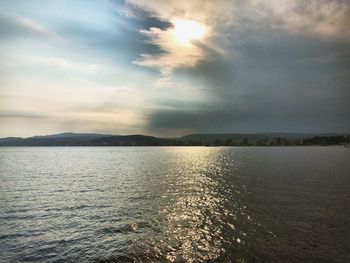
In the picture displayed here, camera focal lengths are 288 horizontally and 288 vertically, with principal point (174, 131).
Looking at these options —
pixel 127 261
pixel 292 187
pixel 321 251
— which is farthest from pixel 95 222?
pixel 292 187

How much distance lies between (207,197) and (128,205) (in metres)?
15.0

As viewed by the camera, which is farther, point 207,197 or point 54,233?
point 207,197

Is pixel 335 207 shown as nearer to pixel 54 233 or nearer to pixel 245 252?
pixel 245 252

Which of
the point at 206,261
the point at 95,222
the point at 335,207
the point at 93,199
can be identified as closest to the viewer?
the point at 206,261

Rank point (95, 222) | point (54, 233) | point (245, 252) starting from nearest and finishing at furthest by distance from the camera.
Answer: point (245, 252) < point (54, 233) < point (95, 222)

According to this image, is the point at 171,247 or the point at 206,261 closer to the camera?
the point at 206,261

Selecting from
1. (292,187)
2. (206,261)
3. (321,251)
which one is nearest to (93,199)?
(206,261)

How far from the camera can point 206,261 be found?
24.8m

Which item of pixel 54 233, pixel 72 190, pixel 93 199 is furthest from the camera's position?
pixel 72 190

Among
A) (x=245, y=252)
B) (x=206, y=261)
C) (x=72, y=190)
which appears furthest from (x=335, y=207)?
(x=72, y=190)

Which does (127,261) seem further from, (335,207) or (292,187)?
(292,187)

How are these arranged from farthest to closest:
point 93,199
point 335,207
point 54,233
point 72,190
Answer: point 72,190, point 93,199, point 335,207, point 54,233

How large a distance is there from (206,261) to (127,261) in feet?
22.3

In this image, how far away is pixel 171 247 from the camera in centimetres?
2783
